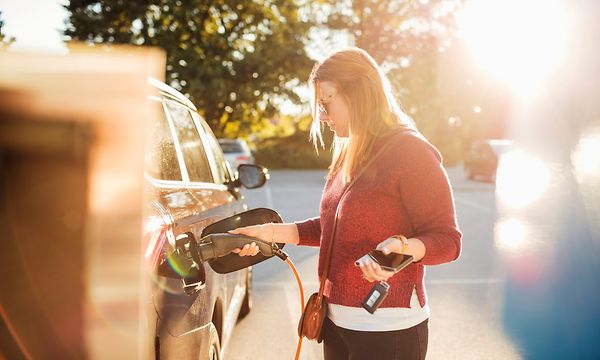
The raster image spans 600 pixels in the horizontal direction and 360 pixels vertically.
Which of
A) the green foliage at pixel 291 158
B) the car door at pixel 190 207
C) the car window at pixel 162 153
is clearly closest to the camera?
the car door at pixel 190 207

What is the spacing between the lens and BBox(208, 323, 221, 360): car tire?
311 cm

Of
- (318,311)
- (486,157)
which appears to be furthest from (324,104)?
(486,157)

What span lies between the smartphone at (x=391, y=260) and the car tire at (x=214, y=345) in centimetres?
132

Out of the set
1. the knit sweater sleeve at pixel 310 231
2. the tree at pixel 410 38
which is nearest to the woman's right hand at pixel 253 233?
the knit sweater sleeve at pixel 310 231

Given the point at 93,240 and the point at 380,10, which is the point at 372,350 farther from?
the point at 380,10

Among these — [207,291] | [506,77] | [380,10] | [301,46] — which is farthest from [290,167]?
[207,291]

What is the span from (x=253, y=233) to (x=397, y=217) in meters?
0.70

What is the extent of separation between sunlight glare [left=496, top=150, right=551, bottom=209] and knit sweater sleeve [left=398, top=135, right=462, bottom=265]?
1142cm

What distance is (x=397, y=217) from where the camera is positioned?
2271 millimetres

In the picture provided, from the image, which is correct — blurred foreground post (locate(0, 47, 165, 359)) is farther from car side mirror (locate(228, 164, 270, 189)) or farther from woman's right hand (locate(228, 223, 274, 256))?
car side mirror (locate(228, 164, 270, 189))

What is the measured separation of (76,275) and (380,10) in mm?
34334

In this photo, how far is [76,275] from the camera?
1.58 meters

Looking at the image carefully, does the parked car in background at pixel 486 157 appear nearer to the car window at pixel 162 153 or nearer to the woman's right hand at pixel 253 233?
the car window at pixel 162 153

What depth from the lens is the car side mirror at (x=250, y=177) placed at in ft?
16.4
